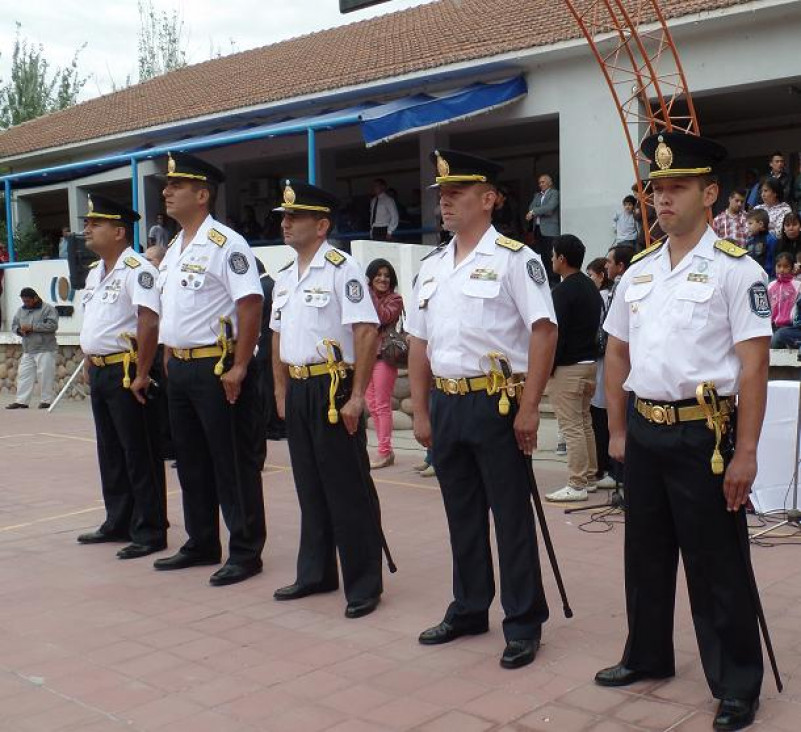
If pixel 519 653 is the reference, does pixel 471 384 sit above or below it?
above

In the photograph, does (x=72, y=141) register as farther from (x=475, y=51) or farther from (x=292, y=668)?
(x=292, y=668)

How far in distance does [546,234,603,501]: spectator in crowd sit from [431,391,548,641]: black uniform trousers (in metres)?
3.08

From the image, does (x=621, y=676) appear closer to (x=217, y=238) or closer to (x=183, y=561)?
(x=183, y=561)

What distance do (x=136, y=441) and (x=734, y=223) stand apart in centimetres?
840

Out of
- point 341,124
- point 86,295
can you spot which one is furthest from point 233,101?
point 86,295

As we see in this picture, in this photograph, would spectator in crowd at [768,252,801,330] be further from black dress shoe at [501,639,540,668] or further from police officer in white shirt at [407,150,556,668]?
black dress shoe at [501,639,540,668]

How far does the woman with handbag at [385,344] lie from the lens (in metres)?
8.82

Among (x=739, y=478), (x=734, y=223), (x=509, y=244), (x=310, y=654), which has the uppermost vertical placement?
(x=734, y=223)

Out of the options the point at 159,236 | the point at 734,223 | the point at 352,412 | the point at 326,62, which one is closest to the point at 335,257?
the point at 352,412

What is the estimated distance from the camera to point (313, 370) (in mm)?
4906

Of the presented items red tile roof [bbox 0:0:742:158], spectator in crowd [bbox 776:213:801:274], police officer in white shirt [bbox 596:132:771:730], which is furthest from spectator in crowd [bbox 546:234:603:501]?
red tile roof [bbox 0:0:742:158]

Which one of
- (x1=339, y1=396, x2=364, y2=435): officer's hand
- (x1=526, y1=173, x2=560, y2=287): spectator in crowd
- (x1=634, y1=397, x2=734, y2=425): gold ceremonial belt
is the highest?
(x1=526, y1=173, x2=560, y2=287): spectator in crowd

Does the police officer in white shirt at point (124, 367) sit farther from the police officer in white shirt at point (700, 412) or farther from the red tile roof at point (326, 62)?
the red tile roof at point (326, 62)

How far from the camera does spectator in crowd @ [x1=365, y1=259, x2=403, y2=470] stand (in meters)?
8.83
